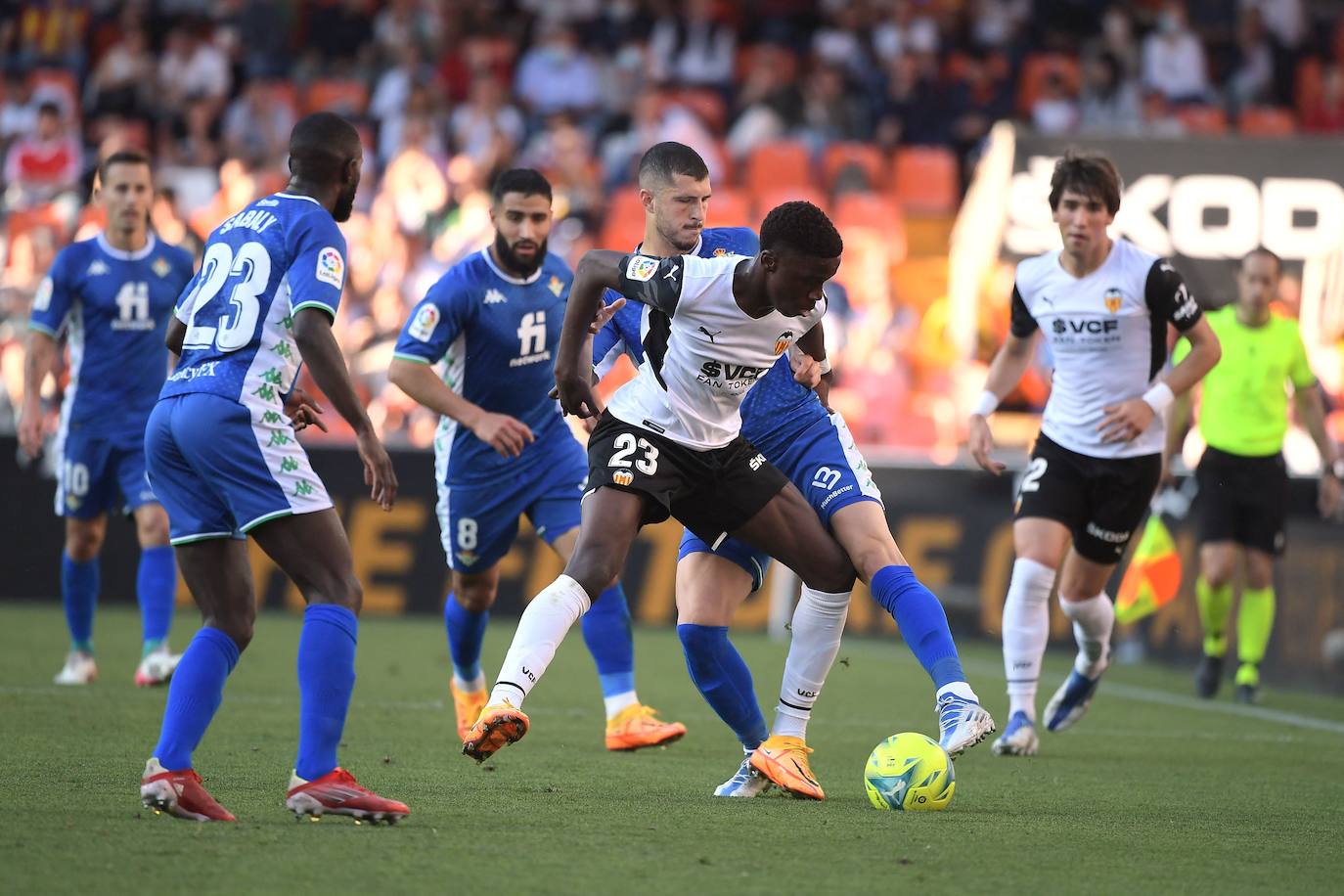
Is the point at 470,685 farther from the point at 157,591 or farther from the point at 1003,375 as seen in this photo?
the point at 1003,375

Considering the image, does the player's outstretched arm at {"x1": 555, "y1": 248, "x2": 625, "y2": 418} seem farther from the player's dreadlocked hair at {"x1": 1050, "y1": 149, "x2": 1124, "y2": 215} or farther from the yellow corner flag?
the yellow corner flag

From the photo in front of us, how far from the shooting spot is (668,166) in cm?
657

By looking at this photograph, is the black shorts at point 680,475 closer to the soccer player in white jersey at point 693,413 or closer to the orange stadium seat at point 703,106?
the soccer player in white jersey at point 693,413

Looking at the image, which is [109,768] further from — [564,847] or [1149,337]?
[1149,337]

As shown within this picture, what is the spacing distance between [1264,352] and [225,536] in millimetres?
7284

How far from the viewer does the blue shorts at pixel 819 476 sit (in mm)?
6293

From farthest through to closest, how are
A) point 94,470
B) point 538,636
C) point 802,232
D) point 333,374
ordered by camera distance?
point 94,470 → point 538,636 → point 802,232 → point 333,374

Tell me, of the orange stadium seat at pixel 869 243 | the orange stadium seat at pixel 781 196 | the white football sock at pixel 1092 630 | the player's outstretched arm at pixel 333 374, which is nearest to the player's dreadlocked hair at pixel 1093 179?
the white football sock at pixel 1092 630

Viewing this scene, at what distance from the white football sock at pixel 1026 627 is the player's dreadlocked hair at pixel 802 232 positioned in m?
2.95

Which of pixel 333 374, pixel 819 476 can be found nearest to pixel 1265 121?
pixel 819 476

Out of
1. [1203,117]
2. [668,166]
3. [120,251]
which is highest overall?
[1203,117]

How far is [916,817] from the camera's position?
5742 mm

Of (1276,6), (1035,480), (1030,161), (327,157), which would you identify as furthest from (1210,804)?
(1276,6)

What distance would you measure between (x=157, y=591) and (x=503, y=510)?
2621 millimetres
